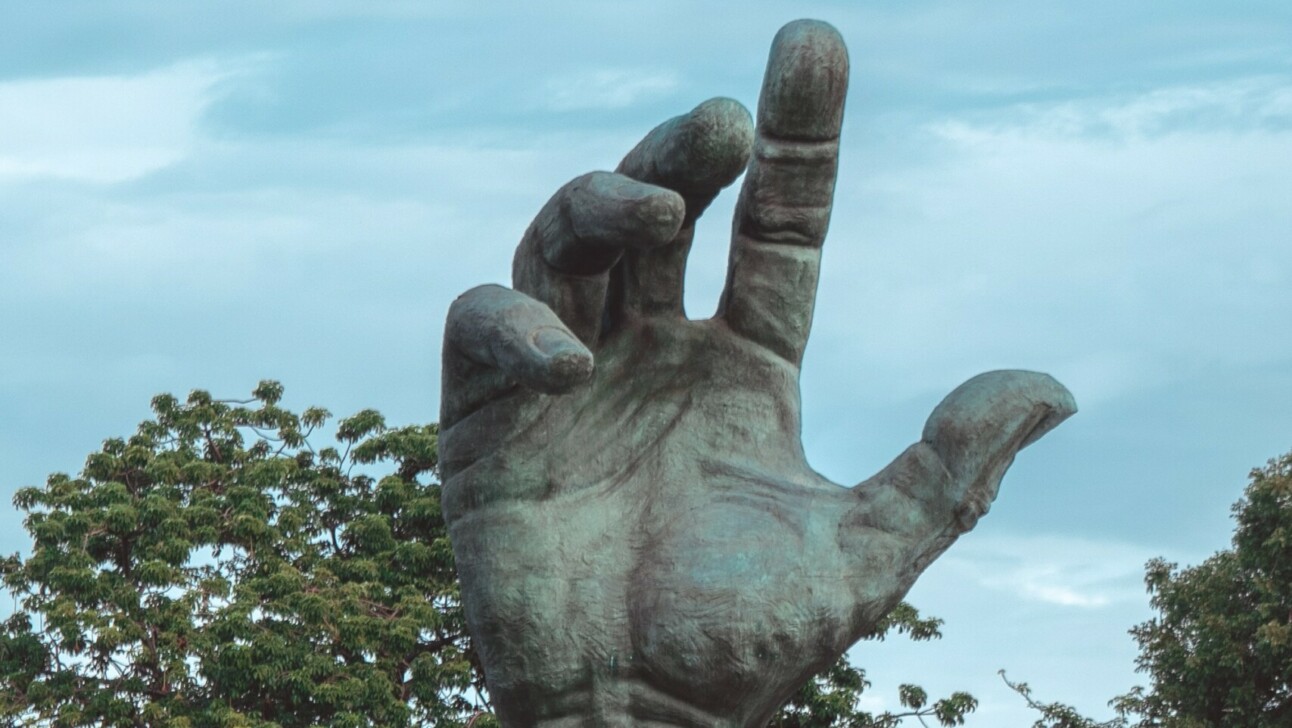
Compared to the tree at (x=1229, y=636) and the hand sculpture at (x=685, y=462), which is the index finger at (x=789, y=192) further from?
the tree at (x=1229, y=636)

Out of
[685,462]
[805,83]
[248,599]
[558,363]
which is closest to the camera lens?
[558,363]

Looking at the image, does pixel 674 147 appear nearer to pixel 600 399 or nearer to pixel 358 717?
pixel 600 399

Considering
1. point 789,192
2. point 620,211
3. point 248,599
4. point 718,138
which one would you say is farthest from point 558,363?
point 248,599

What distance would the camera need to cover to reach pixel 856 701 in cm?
1891

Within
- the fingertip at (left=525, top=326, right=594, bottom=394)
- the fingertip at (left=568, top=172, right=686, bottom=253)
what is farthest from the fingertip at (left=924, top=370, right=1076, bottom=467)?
the fingertip at (left=525, top=326, right=594, bottom=394)

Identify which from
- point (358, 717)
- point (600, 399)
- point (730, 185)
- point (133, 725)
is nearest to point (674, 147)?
point (730, 185)

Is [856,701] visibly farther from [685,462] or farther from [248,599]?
[685,462]

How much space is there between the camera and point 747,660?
21.4 feet

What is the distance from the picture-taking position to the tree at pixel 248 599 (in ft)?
57.2

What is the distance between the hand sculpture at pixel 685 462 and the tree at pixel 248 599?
34.8ft

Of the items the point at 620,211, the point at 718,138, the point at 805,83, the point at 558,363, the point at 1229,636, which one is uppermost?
the point at 1229,636

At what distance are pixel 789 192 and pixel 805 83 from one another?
14.6 inches

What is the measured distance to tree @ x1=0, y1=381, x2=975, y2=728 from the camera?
57.2 ft

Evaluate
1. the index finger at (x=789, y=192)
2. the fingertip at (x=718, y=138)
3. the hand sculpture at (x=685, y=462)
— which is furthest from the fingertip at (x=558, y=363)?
the index finger at (x=789, y=192)
